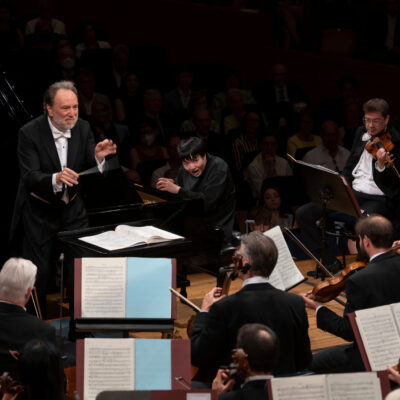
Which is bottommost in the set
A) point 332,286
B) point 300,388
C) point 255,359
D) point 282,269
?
point 300,388

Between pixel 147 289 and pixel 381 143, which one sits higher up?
pixel 381 143

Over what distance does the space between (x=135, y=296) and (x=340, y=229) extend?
8.38 feet

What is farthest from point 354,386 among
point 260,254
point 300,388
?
point 260,254

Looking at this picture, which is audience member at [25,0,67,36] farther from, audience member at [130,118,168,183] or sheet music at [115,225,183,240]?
sheet music at [115,225,183,240]

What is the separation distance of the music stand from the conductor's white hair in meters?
2.30

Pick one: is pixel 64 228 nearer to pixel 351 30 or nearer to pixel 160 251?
pixel 160 251

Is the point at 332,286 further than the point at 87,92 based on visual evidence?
No

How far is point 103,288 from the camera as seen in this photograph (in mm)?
4133

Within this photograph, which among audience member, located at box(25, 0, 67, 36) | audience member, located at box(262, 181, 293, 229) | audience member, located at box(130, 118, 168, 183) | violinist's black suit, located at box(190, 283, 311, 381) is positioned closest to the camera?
violinist's black suit, located at box(190, 283, 311, 381)

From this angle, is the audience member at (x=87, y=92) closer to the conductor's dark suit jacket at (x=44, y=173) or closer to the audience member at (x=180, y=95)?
the audience member at (x=180, y=95)

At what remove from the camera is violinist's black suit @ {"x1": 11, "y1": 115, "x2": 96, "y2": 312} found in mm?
5023

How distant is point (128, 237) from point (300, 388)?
1.98 m

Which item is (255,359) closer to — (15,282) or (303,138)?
(15,282)

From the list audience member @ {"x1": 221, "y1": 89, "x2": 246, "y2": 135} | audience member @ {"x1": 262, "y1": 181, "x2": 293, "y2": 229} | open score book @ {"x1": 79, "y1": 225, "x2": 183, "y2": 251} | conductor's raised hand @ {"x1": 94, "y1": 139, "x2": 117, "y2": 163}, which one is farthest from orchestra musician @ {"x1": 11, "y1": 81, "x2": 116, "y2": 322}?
audience member @ {"x1": 221, "y1": 89, "x2": 246, "y2": 135}
